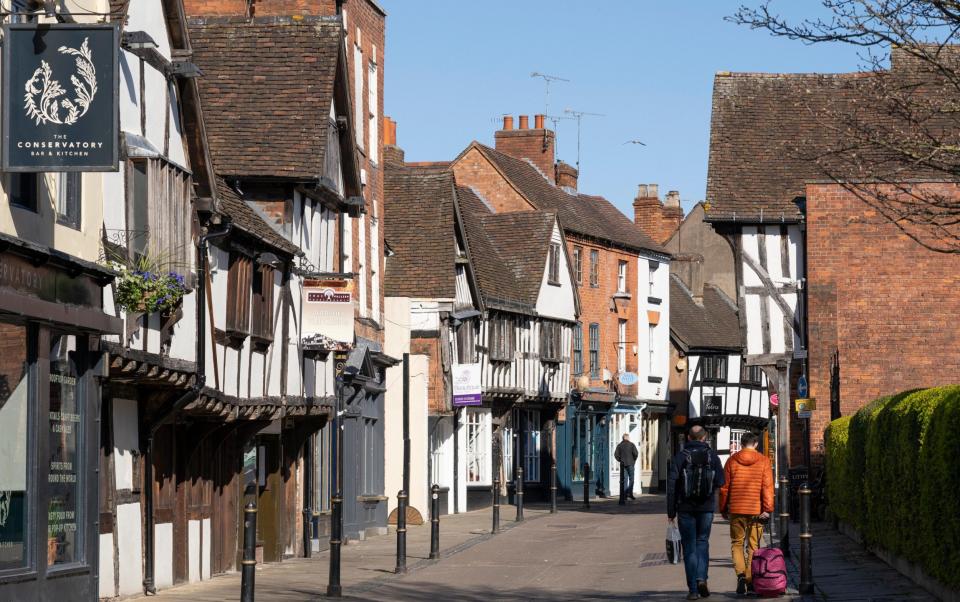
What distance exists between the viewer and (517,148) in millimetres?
56594

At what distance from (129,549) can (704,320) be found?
47.4m

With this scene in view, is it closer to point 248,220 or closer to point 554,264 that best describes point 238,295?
point 248,220

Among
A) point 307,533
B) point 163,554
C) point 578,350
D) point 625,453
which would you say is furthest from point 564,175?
point 163,554

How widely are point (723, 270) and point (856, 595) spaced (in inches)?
2066

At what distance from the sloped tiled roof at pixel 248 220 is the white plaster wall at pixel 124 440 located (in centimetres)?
373

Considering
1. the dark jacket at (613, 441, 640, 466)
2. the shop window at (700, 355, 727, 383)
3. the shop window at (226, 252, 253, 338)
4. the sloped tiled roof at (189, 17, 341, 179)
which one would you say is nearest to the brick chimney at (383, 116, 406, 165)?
the dark jacket at (613, 441, 640, 466)

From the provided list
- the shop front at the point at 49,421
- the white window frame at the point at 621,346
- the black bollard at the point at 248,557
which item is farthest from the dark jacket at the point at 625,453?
the black bollard at the point at 248,557

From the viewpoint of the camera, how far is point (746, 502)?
16656mm

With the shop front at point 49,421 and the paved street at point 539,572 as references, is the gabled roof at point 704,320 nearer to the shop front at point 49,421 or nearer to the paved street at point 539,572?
the paved street at point 539,572

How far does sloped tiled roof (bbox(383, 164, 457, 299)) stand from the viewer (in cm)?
3819

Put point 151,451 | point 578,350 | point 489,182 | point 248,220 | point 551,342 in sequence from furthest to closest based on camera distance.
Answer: point 489,182 < point 578,350 < point 551,342 < point 248,220 < point 151,451

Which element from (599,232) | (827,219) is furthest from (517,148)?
(827,219)

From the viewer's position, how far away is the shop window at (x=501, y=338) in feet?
143

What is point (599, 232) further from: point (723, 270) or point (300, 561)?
point (300, 561)
